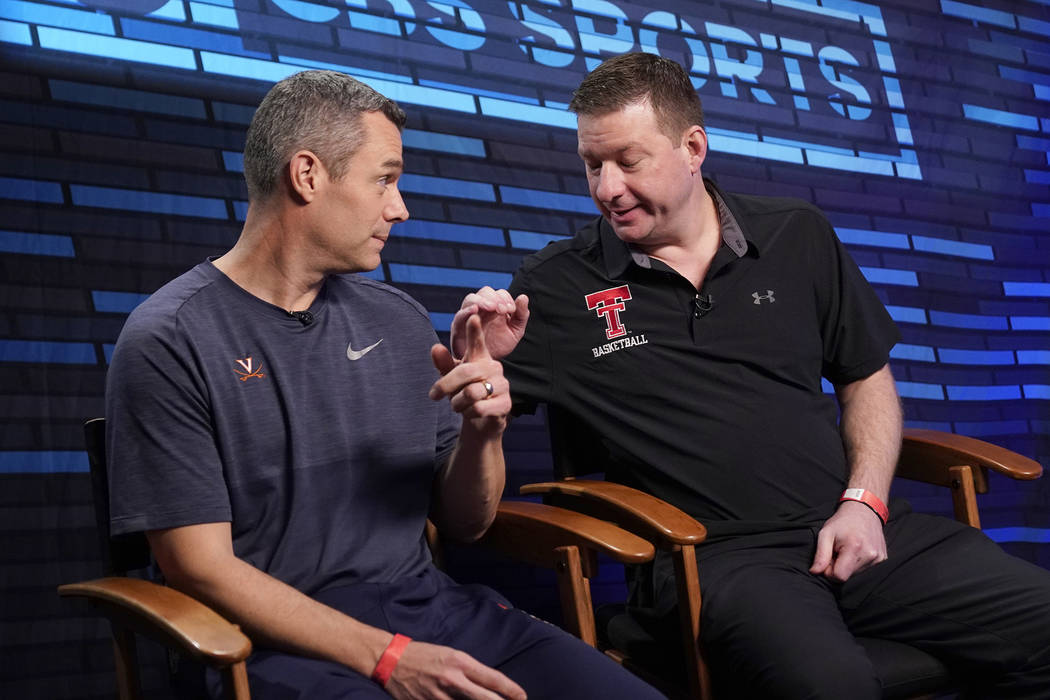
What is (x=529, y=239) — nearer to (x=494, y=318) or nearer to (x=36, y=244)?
(x=494, y=318)

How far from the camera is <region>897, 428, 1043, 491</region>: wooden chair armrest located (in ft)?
7.57

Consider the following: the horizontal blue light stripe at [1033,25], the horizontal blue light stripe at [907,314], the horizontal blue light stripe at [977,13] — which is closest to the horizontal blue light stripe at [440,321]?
the horizontal blue light stripe at [907,314]

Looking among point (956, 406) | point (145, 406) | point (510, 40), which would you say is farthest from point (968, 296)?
point (145, 406)

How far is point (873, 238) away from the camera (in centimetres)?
328

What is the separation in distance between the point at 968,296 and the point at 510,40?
1.63m

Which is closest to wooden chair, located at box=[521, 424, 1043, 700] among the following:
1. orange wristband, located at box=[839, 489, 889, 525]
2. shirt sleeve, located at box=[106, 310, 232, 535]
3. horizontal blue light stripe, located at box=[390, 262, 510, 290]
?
orange wristband, located at box=[839, 489, 889, 525]

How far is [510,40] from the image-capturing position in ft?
9.21

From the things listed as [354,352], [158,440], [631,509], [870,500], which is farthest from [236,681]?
[870,500]

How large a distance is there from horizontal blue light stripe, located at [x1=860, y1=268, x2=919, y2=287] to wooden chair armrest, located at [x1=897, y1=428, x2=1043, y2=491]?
84cm

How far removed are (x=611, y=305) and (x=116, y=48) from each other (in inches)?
46.6

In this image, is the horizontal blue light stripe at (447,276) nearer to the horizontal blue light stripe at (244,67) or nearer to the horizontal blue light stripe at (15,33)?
the horizontal blue light stripe at (244,67)

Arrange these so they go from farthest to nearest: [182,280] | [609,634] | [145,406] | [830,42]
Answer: [830,42] < [609,634] < [182,280] < [145,406]

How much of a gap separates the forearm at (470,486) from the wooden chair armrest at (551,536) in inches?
1.8

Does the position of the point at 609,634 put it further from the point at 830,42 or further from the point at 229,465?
the point at 830,42
